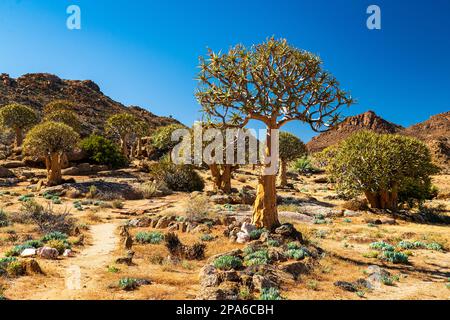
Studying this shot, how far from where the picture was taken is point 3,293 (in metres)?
7.77

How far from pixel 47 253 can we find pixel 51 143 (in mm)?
21821

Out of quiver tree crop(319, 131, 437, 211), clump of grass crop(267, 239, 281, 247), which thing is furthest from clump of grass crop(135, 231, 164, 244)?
quiver tree crop(319, 131, 437, 211)

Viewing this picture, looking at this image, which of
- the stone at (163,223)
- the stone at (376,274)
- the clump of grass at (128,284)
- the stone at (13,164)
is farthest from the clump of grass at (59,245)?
the stone at (13,164)

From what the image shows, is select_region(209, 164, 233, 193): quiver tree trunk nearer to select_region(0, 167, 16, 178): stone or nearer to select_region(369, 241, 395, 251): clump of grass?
select_region(369, 241, 395, 251): clump of grass

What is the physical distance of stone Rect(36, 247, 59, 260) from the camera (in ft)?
36.2

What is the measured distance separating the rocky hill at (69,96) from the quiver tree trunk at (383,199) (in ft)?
171

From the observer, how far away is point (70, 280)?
897 cm

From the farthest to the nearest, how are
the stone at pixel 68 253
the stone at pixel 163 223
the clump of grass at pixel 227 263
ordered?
the stone at pixel 163 223, the stone at pixel 68 253, the clump of grass at pixel 227 263

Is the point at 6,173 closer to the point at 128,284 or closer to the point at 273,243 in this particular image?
the point at 273,243

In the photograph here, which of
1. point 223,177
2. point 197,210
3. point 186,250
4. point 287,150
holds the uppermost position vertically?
point 287,150

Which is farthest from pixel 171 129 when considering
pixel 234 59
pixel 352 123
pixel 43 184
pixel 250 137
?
pixel 352 123

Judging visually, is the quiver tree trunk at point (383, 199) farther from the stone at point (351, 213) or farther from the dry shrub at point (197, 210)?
the dry shrub at point (197, 210)

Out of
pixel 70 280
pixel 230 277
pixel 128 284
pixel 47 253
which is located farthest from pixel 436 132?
pixel 70 280

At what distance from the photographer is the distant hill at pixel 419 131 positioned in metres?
67.9
